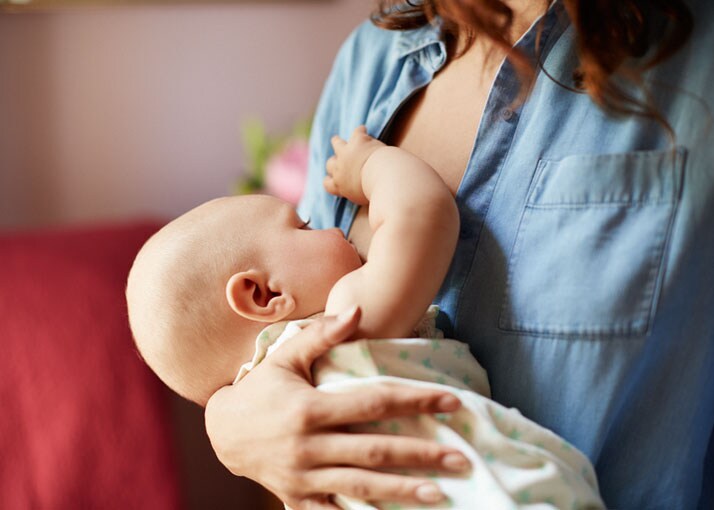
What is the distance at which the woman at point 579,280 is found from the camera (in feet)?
2.42

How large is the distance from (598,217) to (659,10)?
8.5 inches

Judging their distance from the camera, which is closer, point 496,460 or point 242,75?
point 496,460

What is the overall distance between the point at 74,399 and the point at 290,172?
81 centimetres

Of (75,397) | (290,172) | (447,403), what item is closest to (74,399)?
(75,397)

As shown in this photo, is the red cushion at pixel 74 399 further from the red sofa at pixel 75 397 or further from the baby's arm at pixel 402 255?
the baby's arm at pixel 402 255

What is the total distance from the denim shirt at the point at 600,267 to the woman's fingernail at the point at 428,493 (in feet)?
0.47

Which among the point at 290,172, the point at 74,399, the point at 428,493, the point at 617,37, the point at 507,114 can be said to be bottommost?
the point at 74,399

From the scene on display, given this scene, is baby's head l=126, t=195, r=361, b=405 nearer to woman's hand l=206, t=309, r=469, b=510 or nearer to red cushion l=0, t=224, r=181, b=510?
woman's hand l=206, t=309, r=469, b=510

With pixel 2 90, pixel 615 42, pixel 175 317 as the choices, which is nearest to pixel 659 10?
pixel 615 42

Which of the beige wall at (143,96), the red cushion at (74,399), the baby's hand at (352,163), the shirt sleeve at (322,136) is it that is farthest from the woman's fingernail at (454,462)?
the beige wall at (143,96)

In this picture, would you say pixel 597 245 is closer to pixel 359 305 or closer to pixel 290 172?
pixel 359 305

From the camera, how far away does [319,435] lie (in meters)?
0.77

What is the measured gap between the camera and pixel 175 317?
857 millimetres

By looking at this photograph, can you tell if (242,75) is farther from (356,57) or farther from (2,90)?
(356,57)
